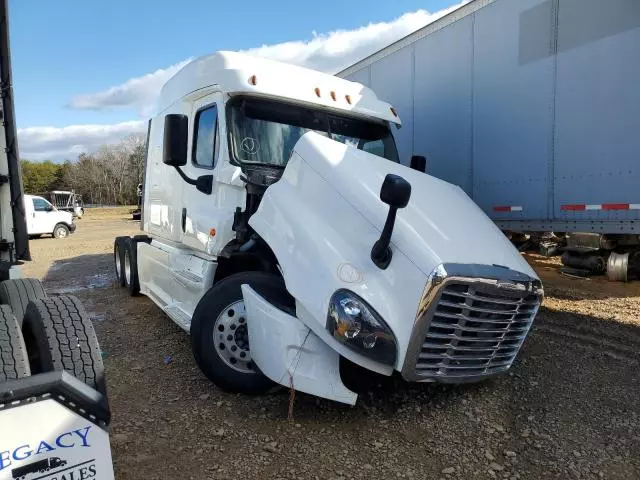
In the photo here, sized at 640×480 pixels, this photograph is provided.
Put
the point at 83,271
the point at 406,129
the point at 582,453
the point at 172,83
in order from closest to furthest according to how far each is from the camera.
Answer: the point at 582,453
the point at 172,83
the point at 406,129
the point at 83,271

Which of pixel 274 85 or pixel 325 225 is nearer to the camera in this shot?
pixel 325 225

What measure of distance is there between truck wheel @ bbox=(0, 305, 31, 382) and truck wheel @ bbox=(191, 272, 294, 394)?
5.09 feet

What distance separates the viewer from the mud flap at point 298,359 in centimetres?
304

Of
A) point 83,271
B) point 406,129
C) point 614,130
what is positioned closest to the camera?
point 614,130

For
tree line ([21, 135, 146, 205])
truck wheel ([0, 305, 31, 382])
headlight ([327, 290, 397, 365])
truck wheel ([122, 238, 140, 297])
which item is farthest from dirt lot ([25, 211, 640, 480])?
tree line ([21, 135, 146, 205])

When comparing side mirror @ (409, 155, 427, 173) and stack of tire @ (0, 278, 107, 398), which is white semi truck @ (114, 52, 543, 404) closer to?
side mirror @ (409, 155, 427, 173)

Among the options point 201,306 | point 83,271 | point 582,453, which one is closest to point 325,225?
point 201,306

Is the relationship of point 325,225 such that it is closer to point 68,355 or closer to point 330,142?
point 330,142

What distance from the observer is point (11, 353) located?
2043 mm

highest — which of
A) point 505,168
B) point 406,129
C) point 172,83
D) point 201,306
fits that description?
point 172,83

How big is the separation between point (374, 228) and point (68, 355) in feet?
5.94

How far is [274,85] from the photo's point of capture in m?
4.32

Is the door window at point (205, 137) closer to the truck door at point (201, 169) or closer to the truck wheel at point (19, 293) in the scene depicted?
the truck door at point (201, 169)

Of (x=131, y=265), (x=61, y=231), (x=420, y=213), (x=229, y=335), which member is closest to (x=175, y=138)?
(x=229, y=335)
